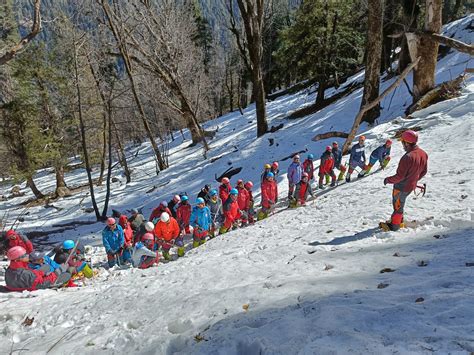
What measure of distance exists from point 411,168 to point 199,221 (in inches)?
237

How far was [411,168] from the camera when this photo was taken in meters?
5.74

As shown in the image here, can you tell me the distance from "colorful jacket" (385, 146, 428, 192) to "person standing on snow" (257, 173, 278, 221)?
532cm

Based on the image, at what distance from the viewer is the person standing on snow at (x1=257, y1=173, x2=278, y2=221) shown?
431 inches

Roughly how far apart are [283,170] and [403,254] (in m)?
Answer: 10.3

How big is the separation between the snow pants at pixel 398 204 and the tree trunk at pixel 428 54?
33.2 feet

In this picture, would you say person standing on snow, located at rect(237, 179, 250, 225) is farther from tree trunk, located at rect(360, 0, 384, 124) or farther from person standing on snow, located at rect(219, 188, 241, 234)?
tree trunk, located at rect(360, 0, 384, 124)

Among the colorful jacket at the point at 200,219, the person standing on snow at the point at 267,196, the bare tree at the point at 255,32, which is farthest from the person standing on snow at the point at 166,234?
the bare tree at the point at 255,32

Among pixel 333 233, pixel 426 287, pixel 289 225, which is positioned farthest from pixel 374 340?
pixel 289 225

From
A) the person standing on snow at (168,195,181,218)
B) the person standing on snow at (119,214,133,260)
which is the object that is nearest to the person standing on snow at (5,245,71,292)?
the person standing on snow at (119,214,133,260)

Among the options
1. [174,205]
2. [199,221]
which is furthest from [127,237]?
[174,205]

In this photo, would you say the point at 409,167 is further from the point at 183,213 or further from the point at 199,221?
the point at 183,213

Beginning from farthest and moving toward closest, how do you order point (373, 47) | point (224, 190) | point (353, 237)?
point (373, 47) → point (224, 190) → point (353, 237)

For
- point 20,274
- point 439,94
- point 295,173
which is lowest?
point 295,173

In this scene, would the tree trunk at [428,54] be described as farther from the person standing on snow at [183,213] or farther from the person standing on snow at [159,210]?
the person standing on snow at [159,210]
